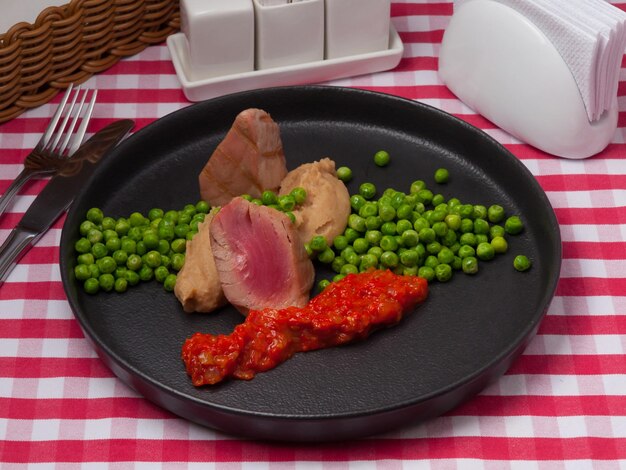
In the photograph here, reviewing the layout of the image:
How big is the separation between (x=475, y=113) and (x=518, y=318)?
3.63 feet

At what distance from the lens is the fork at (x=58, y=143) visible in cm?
352

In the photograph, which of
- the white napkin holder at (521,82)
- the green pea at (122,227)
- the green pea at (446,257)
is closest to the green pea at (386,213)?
the green pea at (446,257)

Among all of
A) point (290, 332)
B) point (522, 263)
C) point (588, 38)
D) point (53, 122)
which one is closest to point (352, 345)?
point (290, 332)

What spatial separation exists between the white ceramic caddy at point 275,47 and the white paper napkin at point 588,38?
2.18ft

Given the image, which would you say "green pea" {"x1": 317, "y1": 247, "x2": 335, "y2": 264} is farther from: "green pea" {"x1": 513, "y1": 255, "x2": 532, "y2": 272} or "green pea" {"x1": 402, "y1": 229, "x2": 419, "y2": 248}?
"green pea" {"x1": 513, "y1": 255, "x2": 532, "y2": 272}

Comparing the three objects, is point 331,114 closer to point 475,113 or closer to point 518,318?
point 475,113

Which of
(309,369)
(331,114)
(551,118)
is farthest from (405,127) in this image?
(309,369)

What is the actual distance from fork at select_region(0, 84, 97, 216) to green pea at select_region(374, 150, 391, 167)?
3.56 feet

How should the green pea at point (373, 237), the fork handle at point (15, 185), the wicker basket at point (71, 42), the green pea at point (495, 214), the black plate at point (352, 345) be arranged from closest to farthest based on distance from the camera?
the black plate at point (352, 345) < the green pea at point (373, 237) < the green pea at point (495, 214) < the fork handle at point (15, 185) < the wicker basket at point (71, 42)

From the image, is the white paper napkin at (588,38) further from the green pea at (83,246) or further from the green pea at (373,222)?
the green pea at (83,246)

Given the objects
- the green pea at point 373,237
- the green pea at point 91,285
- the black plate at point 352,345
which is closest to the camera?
the black plate at point 352,345

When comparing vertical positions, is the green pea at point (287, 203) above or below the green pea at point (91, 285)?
above

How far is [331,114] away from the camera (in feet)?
12.1

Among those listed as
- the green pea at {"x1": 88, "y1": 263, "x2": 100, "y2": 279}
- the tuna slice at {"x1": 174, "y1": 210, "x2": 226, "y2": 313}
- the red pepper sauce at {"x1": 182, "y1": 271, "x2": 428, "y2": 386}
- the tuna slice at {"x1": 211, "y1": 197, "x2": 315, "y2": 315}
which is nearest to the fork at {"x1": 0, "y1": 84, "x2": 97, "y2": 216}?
the green pea at {"x1": 88, "y1": 263, "x2": 100, "y2": 279}
